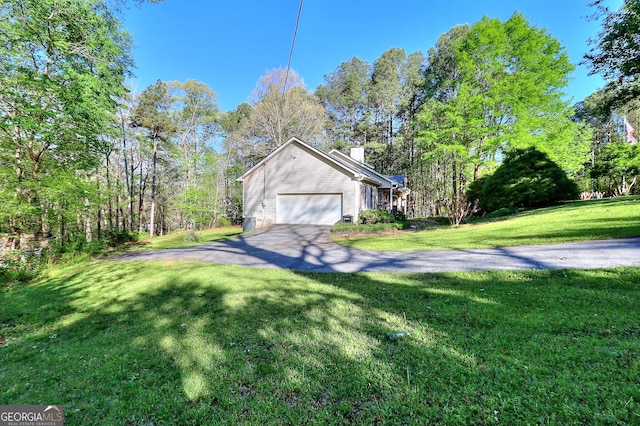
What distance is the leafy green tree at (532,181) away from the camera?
1493 centimetres

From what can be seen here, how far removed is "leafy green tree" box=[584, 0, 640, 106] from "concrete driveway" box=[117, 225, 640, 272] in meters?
6.61

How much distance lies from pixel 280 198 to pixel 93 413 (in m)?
16.4

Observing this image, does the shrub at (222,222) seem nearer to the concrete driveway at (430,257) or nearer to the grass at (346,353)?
the concrete driveway at (430,257)

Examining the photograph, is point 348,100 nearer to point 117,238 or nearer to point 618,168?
point 618,168

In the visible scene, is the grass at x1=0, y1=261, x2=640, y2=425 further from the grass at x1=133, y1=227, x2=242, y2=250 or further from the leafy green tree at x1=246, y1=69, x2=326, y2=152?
the leafy green tree at x1=246, y1=69, x2=326, y2=152

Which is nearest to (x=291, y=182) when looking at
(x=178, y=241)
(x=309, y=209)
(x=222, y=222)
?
(x=309, y=209)

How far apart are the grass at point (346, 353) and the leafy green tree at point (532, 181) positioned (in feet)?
42.5

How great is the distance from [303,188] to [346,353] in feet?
50.0

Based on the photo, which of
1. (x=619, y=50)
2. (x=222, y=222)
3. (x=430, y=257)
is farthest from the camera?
(x=222, y=222)

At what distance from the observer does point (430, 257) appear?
23.6ft

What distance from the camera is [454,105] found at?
17.5 metres

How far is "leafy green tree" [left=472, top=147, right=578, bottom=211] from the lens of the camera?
49.0 feet

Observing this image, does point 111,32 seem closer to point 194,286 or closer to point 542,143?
point 194,286

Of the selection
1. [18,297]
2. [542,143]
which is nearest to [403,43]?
[542,143]
